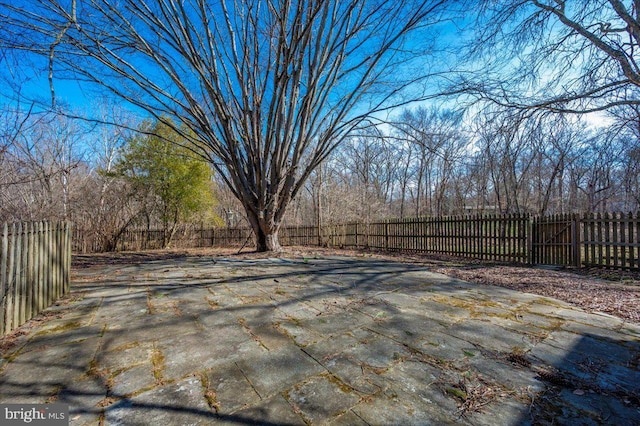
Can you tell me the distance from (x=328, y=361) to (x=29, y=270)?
3.31 metres

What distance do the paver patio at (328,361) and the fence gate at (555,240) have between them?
4161mm

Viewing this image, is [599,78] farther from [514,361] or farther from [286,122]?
[286,122]

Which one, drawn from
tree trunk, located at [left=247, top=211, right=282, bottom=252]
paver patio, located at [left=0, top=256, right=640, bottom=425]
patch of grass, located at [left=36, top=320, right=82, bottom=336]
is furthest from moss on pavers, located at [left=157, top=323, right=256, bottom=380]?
tree trunk, located at [left=247, top=211, right=282, bottom=252]

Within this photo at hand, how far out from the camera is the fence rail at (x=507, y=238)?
5855 millimetres

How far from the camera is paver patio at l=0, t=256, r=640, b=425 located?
1429 millimetres

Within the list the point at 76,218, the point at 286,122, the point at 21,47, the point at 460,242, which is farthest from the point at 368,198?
the point at 21,47

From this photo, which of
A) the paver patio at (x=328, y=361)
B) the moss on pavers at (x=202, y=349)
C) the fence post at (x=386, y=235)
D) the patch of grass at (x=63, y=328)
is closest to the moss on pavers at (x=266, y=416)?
the paver patio at (x=328, y=361)

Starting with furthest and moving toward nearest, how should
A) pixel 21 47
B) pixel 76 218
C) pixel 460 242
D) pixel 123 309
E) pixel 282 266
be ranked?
pixel 76 218 < pixel 460 242 < pixel 282 266 < pixel 21 47 < pixel 123 309

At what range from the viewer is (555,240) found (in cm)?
661

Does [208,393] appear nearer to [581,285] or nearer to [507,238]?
[581,285]

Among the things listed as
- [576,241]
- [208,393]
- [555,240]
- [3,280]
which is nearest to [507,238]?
[555,240]

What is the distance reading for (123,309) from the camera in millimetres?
3088

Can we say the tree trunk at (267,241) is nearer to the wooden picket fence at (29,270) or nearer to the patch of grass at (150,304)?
the patch of grass at (150,304)

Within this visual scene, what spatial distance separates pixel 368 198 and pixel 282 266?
16141 mm
